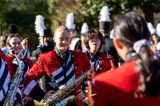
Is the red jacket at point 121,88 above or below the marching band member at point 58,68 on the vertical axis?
above

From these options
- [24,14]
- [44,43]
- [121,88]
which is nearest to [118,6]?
[44,43]

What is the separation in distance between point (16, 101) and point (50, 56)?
878mm

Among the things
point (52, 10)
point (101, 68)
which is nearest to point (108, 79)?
point (101, 68)

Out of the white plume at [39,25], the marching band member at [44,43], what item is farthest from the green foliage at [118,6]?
the marching band member at [44,43]

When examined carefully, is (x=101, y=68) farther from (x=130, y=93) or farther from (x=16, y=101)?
(x=130, y=93)

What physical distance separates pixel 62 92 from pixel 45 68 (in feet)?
1.38

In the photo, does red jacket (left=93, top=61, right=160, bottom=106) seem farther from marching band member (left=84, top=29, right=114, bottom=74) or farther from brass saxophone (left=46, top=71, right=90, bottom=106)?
marching band member (left=84, top=29, right=114, bottom=74)

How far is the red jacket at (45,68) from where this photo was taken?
21.2ft

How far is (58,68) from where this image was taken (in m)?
6.68

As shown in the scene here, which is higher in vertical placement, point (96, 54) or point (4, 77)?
point (4, 77)

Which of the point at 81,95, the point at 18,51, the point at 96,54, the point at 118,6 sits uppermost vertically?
the point at 18,51

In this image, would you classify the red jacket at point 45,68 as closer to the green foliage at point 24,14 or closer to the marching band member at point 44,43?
the marching band member at point 44,43

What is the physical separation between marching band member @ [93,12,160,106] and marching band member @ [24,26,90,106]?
3.13m

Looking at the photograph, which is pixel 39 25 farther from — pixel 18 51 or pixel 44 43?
pixel 18 51
